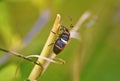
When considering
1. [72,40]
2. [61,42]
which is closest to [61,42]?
[61,42]

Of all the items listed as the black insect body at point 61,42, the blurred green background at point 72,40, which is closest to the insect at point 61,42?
the black insect body at point 61,42

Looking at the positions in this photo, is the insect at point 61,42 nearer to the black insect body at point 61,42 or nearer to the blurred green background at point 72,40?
the black insect body at point 61,42

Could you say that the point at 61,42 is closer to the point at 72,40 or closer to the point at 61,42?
the point at 61,42

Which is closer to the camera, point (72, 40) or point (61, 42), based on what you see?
point (61, 42)

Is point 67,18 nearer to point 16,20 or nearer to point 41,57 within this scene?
point 16,20

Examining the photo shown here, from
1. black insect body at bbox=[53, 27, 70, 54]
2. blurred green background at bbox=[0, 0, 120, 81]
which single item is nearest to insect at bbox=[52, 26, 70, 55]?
black insect body at bbox=[53, 27, 70, 54]

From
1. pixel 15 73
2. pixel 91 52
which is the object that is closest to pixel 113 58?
pixel 91 52
